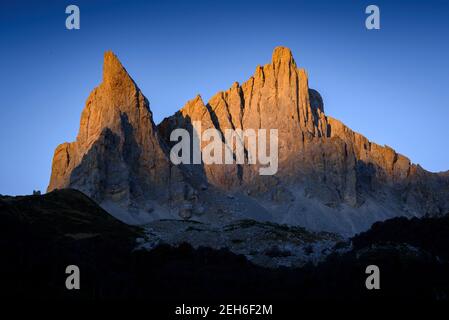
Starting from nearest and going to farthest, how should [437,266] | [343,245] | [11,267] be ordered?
[11,267], [437,266], [343,245]

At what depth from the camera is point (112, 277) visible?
8025cm

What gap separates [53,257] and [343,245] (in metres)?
43.8

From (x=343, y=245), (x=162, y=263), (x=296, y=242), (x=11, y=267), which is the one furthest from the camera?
(x=296, y=242)

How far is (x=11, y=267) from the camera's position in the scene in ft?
243

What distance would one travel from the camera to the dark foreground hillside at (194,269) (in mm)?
71062

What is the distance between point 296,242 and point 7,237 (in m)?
46.1

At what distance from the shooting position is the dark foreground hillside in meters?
71.1

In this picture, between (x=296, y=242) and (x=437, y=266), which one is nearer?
(x=437, y=266)

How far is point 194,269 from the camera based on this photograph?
89625 mm
